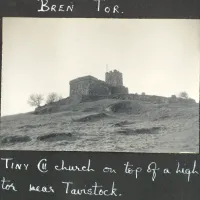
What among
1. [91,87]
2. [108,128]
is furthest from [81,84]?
[108,128]

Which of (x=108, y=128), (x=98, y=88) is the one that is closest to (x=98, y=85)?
(x=98, y=88)

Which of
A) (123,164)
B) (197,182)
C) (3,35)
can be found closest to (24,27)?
(3,35)
